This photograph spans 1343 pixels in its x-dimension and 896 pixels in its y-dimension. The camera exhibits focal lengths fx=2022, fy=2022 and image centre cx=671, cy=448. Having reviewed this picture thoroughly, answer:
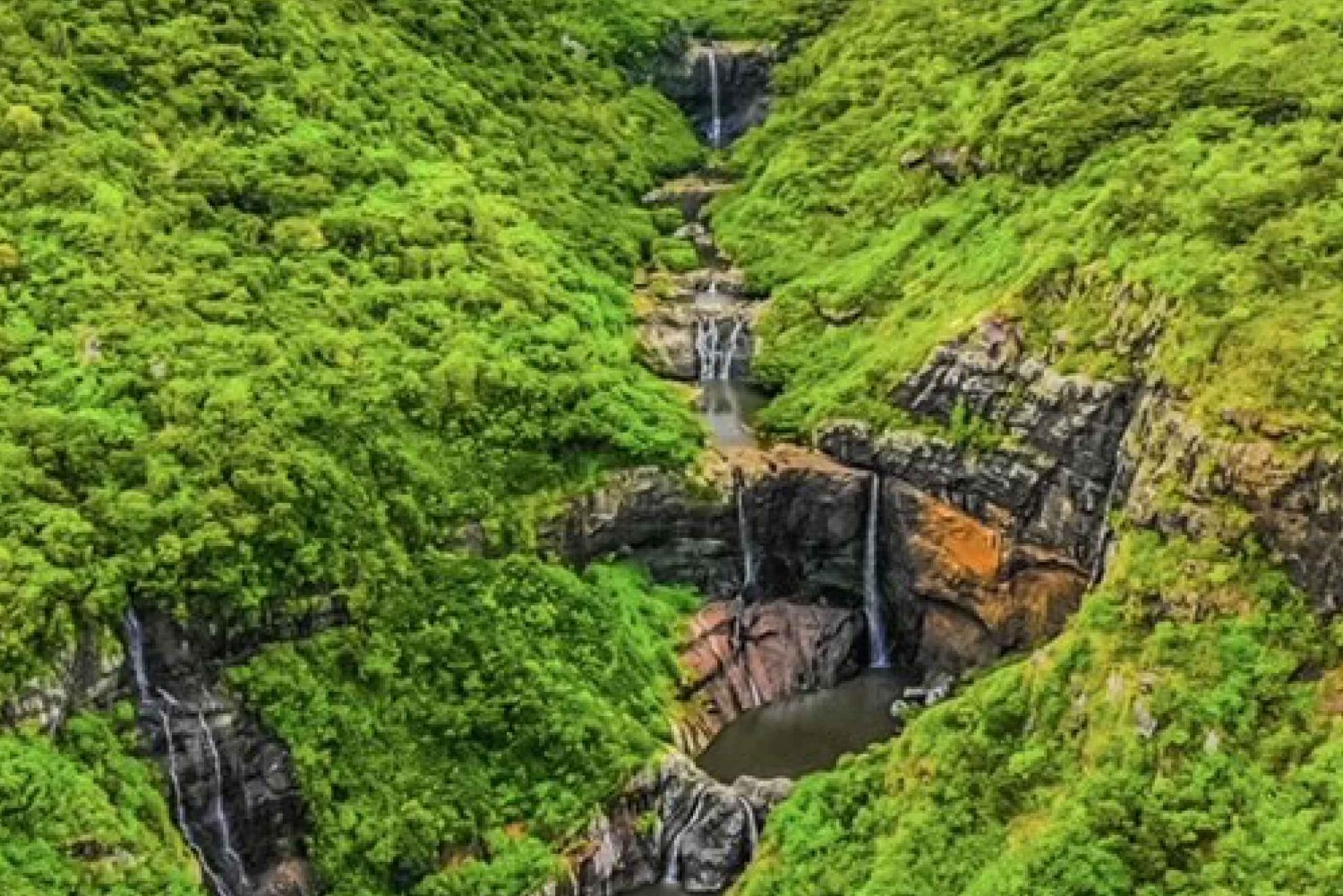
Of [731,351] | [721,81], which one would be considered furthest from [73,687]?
[721,81]

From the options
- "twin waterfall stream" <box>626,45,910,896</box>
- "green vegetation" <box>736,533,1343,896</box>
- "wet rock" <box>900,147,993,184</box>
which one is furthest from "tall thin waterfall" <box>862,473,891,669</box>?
"wet rock" <box>900,147,993,184</box>

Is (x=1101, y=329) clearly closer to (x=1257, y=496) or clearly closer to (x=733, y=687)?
(x=1257, y=496)

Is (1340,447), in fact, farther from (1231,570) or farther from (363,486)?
(363,486)

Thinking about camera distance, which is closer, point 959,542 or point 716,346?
point 959,542

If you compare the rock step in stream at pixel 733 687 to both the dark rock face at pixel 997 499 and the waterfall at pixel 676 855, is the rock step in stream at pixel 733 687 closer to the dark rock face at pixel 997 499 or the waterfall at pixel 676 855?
the waterfall at pixel 676 855

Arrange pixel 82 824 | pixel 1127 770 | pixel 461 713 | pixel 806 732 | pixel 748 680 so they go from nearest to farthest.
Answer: pixel 1127 770 < pixel 82 824 < pixel 461 713 < pixel 806 732 < pixel 748 680

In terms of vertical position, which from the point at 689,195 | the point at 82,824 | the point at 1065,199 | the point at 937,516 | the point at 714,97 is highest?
the point at 1065,199

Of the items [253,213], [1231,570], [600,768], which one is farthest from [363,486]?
[1231,570]
